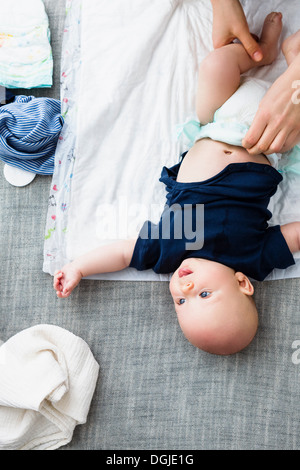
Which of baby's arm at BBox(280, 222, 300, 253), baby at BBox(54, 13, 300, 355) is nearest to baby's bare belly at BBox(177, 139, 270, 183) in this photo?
baby at BBox(54, 13, 300, 355)

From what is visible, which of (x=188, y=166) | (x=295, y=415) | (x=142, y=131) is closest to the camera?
(x=295, y=415)

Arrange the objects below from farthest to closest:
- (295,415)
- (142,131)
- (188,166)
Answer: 1. (142,131)
2. (188,166)
3. (295,415)

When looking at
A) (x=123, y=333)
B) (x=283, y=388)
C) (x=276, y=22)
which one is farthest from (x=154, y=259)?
(x=276, y=22)

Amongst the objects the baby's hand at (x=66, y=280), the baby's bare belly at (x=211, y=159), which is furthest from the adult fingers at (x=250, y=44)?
the baby's hand at (x=66, y=280)

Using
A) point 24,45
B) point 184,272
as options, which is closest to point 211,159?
point 184,272

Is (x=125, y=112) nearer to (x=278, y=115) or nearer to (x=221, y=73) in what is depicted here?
(x=221, y=73)

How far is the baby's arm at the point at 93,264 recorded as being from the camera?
1.40 m

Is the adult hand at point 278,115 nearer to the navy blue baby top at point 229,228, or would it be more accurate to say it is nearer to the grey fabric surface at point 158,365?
the navy blue baby top at point 229,228

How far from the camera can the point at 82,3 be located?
1.61m

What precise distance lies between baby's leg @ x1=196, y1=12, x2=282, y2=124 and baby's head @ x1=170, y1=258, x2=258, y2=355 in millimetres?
412

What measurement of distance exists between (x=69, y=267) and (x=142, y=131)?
16.8 inches

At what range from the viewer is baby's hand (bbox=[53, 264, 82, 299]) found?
54.8 inches

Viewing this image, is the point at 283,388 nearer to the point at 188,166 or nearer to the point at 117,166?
the point at 188,166

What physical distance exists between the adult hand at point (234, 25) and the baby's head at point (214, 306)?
57 centimetres
